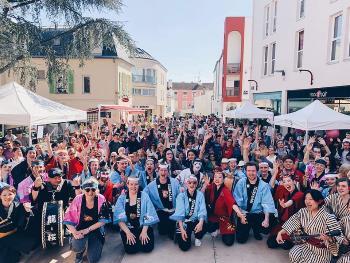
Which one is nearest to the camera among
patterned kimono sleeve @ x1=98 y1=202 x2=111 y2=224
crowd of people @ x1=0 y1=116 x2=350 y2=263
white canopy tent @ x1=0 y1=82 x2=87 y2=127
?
crowd of people @ x1=0 y1=116 x2=350 y2=263

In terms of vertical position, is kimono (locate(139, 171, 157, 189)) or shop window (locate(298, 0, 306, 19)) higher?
shop window (locate(298, 0, 306, 19))

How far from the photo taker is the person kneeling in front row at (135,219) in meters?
5.12

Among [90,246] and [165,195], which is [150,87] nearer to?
[165,195]

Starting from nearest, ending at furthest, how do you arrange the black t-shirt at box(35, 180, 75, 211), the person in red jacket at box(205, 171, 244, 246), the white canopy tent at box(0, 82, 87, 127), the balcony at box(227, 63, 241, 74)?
the black t-shirt at box(35, 180, 75, 211) < the person in red jacket at box(205, 171, 244, 246) < the white canopy tent at box(0, 82, 87, 127) < the balcony at box(227, 63, 241, 74)

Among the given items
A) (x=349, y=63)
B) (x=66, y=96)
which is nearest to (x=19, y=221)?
(x=349, y=63)

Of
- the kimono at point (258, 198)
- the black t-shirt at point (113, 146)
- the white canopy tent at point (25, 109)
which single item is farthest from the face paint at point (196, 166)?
the white canopy tent at point (25, 109)

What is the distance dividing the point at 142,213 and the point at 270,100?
14.9m

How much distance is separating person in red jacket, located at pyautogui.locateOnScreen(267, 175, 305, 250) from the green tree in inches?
449

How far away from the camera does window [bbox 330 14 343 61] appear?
1188 cm

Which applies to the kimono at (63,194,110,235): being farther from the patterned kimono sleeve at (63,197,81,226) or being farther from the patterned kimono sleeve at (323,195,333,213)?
→ the patterned kimono sleeve at (323,195,333,213)

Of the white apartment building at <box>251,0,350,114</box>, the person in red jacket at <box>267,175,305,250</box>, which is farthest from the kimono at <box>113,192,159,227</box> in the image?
the white apartment building at <box>251,0,350,114</box>

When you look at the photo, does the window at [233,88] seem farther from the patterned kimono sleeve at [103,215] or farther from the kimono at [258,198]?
the patterned kimono sleeve at [103,215]

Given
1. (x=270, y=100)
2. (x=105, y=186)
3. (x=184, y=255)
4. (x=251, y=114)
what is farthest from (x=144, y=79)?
(x=184, y=255)

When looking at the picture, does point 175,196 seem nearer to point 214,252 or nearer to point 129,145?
point 214,252
